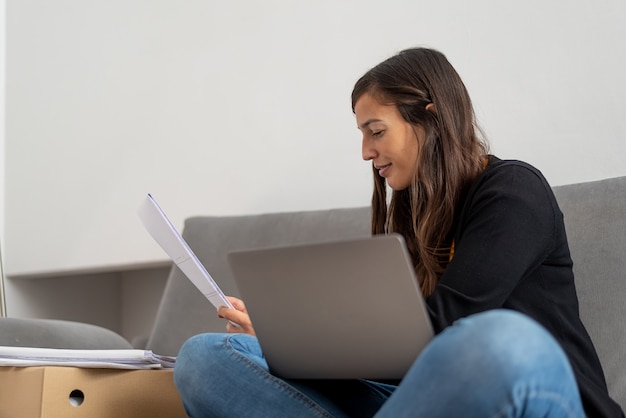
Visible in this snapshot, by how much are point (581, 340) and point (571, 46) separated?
0.88 meters

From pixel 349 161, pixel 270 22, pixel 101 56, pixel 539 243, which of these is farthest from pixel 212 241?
pixel 539 243

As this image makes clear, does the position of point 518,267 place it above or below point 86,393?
above

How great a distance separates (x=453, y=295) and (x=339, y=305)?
19 centimetres

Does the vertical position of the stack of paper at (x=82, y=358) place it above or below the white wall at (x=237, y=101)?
below

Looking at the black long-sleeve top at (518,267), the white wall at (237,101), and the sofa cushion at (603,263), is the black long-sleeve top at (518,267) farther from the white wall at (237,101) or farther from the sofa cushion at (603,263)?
the white wall at (237,101)

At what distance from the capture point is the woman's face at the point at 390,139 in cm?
146

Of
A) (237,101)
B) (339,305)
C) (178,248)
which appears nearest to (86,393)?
(178,248)

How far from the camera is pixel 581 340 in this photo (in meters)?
1.25

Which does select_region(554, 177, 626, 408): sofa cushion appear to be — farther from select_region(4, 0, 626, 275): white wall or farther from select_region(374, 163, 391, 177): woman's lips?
select_region(374, 163, 391, 177): woman's lips

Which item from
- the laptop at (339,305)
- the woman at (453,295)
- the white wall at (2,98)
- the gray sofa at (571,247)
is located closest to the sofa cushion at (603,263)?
the gray sofa at (571,247)

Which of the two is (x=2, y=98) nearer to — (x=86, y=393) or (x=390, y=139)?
(x=86, y=393)

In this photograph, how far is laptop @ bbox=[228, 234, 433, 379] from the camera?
3.20 feet

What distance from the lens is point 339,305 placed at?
1030 millimetres

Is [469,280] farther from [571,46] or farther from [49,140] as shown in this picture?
[49,140]
